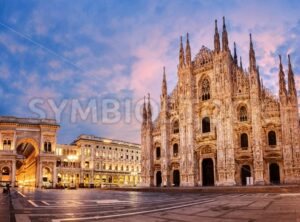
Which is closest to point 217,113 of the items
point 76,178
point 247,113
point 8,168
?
point 247,113

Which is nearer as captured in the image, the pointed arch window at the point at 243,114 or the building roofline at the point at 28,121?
the pointed arch window at the point at 243,114

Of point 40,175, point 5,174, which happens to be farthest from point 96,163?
point 5,174

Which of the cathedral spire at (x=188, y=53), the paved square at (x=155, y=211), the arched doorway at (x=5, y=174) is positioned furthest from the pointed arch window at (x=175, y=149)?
the paved square at (x=155, y=211)

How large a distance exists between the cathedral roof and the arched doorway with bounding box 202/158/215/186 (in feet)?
52.1

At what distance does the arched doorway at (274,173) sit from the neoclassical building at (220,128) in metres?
0.12

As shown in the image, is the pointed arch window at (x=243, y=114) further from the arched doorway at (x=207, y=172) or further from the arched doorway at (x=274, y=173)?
the arched doorway at (x=207, y=172)

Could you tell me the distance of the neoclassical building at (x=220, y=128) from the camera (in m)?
38.2

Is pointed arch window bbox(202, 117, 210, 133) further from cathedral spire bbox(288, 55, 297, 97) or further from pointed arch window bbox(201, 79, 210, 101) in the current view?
cathedral spire bbox(288, 55, 297, 97)

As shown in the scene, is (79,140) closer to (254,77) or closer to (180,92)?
(180,92)

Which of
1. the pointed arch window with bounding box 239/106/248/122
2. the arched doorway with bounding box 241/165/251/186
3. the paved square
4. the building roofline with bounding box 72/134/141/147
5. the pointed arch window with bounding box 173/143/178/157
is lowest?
the arched doorway with bounding box 241/165/251/186

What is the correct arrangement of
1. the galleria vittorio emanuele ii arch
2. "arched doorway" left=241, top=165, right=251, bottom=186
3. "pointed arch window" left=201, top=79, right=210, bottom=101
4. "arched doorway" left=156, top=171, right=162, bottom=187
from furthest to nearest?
the galleria vittorio emanuele ii arch, "arched doorway" left=156, top=171, right=162, bottom=187, "pointed arch window" left=201, top=79, right=210, bottom=101, "arched doorway" left=241, top=165, right=251, bottom=186

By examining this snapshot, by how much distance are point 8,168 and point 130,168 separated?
3874 cm

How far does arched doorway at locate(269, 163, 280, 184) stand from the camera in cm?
3816

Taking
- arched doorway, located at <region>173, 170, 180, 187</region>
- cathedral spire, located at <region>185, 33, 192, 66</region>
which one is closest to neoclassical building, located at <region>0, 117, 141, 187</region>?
arched doorway, located at <region>173, 170, 180, 187</region>
